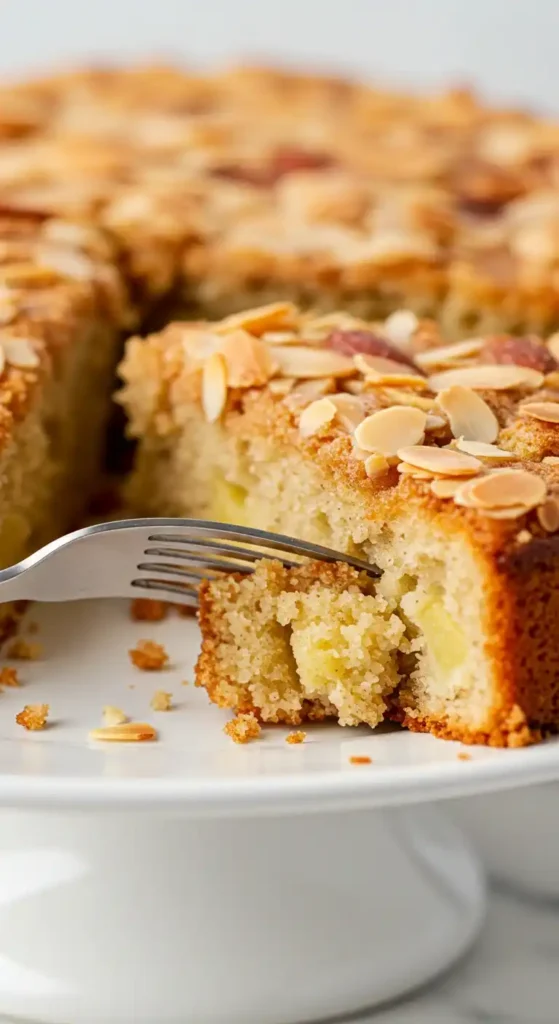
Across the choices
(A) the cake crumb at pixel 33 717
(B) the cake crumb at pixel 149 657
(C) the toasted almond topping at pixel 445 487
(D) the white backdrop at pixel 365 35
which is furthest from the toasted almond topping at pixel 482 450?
(D) the white backdrop at pixel 365 35

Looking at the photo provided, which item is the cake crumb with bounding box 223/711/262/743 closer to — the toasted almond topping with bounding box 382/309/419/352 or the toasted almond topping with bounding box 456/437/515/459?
the toasted almond topping with bounding box 456/437/515/459

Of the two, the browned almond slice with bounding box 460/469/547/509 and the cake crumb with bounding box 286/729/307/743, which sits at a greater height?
the browned almond slice with bounding box 460/469/547/509

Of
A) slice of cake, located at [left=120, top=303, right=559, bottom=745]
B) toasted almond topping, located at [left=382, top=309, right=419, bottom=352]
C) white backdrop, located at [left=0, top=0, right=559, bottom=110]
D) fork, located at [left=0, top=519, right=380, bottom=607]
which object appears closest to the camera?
slice of cake, located at [left=120, top=303, right=559, bottom=745]

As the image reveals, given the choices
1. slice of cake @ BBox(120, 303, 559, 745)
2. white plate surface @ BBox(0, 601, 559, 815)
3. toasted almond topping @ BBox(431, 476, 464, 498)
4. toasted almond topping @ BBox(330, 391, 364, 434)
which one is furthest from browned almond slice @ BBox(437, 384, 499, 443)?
white plate surface @ BBox(0, 601, 559, 815)

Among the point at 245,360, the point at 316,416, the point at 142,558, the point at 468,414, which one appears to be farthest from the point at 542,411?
the point at 142,558

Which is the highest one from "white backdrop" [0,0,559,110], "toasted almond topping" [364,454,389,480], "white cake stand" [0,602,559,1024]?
"white backdrop" [0,0,559,110]

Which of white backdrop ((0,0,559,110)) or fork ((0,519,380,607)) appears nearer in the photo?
fork ((0,519,380,607))
